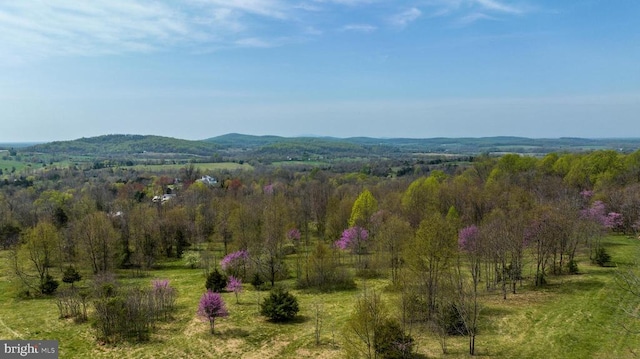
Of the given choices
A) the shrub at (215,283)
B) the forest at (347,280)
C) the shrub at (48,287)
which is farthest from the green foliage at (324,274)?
the shrub at (48,287)

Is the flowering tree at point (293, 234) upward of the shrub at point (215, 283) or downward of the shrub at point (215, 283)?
upward

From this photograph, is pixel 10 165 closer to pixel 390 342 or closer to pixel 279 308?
pixel 279 308

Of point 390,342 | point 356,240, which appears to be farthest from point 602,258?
point 390,342

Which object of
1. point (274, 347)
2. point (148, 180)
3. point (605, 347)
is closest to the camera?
point (605, 347)

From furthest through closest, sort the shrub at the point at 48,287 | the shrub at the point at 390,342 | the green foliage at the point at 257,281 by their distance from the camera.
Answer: the green foliage at the point at 257,281
the shrub at the point at 48,287
the shrub at the point at 390,342

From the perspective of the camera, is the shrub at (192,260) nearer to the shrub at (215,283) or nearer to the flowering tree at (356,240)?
the shrub at (215,283)

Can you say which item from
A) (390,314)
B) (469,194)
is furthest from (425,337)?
(469,194)

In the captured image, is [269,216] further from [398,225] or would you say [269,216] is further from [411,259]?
[411,259]
